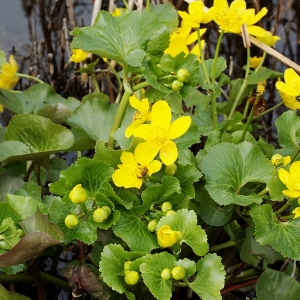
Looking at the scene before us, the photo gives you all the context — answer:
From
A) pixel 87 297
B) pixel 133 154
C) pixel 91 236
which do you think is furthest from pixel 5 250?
pixel 87 297

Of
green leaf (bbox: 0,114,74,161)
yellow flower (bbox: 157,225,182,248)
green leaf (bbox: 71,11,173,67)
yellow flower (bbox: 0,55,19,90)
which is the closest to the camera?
yellow flower (bbox: 157,225,182,248)

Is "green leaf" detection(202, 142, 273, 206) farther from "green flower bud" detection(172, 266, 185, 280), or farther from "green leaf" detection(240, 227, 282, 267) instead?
"green flower bud" detection(172, 266, 185, 280)

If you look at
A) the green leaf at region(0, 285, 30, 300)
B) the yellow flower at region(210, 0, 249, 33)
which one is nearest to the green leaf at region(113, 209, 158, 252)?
the green leaf at region(0, 285, 30, 300)

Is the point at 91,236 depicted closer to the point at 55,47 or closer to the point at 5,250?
the point at 5,250

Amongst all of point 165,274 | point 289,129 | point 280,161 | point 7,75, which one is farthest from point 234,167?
point 7,75

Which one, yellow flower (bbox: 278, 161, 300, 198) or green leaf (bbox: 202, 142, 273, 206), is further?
green leaf (bbox: 202, 142, 273, 206)

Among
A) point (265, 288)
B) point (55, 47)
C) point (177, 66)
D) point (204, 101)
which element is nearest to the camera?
point (177, 66)

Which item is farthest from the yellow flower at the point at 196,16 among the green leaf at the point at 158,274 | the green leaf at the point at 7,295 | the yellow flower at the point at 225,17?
the green leaf at the point at 7,295
